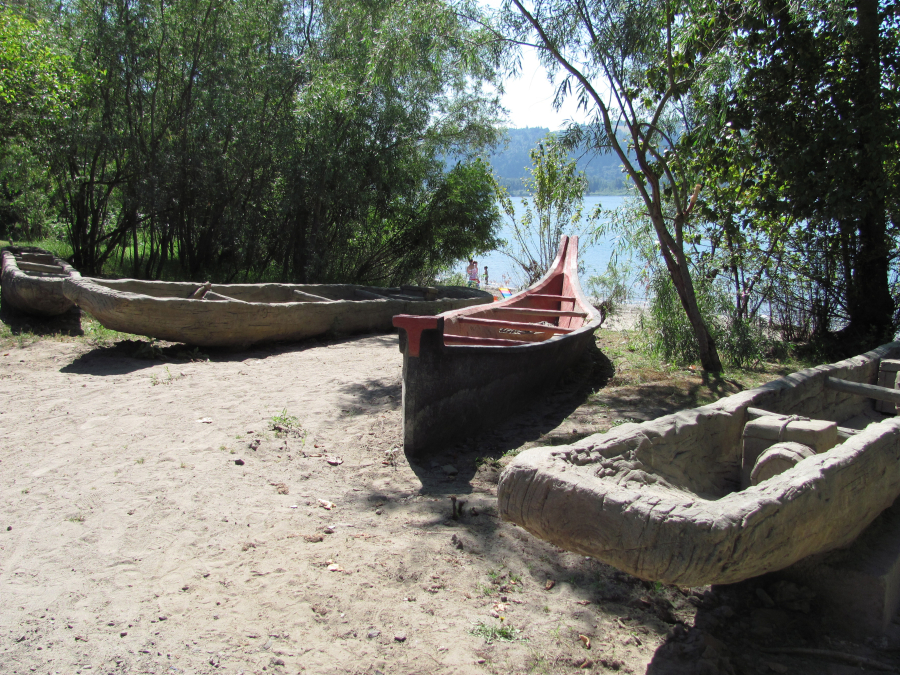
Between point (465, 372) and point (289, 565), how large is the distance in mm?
1951

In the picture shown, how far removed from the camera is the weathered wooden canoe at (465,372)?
4.02 meters

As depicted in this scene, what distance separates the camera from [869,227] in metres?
7.47

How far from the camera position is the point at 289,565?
2.70 meters

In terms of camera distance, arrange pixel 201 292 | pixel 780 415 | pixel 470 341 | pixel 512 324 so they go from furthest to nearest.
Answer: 1. pixel 201 292
2. pixel 512 324
3. pixel 470 341
4. pixel 780 415

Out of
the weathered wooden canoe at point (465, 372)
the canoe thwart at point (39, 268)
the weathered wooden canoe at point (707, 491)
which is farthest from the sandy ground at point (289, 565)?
the canoe thwart at point (39, 268)

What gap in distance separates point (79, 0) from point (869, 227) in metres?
11.9

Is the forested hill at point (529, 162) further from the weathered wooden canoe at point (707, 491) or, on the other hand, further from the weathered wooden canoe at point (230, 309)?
the weathered wooden canoe at point (707, 491)

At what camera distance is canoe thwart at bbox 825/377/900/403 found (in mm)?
3604

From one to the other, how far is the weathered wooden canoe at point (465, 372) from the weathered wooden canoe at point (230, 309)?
7.48 ft

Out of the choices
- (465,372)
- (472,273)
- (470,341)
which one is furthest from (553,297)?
(472,273)

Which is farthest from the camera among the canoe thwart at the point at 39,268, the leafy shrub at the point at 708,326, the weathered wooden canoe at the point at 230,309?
the canoe thwart at the point at 39,268

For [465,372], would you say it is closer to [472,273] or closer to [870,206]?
[870,206]

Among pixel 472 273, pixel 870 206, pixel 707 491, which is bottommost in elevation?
Result: pixel 707 491

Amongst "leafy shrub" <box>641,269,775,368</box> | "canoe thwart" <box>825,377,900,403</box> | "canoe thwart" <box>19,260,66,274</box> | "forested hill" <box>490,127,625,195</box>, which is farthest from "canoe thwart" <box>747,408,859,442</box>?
"canoe thwart" <box>19,260,66,274</box>
